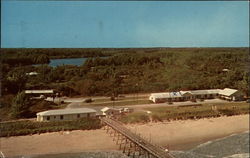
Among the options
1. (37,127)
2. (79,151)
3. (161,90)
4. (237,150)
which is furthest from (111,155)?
(237,150)

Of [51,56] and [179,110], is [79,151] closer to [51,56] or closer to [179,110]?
[51,56]

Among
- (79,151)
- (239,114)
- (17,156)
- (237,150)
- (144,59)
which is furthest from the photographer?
(239,114)

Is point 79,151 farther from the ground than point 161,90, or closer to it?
closer to it

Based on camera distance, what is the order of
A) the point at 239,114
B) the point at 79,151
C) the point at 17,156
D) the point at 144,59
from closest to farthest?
the point at 17,156 → the point at 79,151 → the point at 144,59 → the point at 239,114

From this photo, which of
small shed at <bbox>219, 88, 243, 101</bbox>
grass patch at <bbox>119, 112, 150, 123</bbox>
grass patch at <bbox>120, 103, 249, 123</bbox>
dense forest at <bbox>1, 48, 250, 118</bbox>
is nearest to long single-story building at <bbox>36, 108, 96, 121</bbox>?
dense forest at <bbox>1, 48, 250, 118</bbox>

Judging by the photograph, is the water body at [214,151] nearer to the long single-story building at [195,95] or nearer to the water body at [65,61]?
the long single-story building at [195,95]

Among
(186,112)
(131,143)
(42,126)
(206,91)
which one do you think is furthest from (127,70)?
(42,126)
